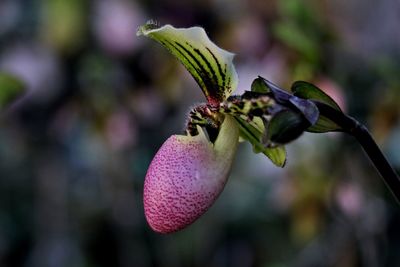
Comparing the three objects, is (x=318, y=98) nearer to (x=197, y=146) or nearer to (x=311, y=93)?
(x=311, y=93)

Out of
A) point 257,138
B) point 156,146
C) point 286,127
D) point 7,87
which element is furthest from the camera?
point 156,146

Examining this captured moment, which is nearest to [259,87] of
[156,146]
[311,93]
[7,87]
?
[311,93]

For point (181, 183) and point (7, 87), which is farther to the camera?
point (7, 87)

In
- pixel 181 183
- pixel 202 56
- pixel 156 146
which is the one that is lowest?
pixel 181 183

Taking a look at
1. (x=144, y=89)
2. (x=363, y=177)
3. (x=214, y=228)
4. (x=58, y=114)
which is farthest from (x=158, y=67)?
(x=363, y=177)

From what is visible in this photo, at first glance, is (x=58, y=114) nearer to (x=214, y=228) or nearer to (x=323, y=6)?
(x=214, y=228)

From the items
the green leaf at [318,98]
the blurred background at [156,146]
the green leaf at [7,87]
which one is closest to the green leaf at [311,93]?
the green leaf at [318,98]

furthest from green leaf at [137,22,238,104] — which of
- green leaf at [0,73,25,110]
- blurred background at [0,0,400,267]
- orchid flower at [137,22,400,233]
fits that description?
blurred background at [0,0,400,267]
